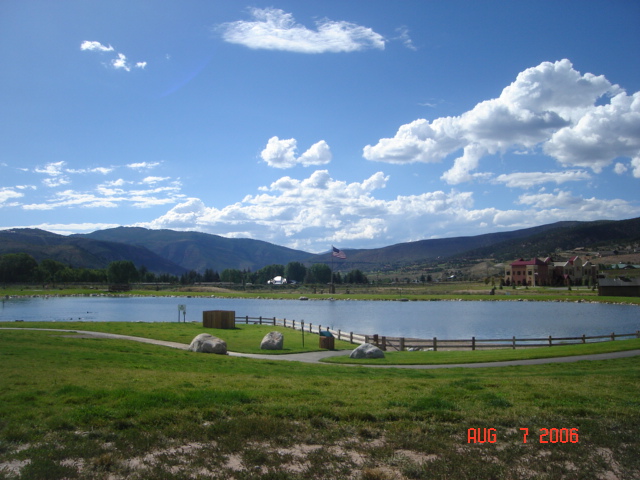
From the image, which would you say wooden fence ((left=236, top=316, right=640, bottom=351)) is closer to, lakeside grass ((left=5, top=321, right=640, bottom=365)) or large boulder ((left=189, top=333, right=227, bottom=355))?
lakeside grass ((left=5, top=321, right=640, bottom=365))

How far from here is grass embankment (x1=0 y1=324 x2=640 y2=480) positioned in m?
6.83

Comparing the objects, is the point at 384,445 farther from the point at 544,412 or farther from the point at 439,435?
the point at 544,412

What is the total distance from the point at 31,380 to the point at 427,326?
51843 mm

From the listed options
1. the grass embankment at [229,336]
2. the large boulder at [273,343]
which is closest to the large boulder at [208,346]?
the grass embankment at [229,336]

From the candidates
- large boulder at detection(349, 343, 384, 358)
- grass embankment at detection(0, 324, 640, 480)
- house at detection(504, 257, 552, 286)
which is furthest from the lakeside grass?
house at detection(504, 257, 552, 286)

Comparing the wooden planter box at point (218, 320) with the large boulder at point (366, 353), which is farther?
the wooden planter box at point (218, 320)

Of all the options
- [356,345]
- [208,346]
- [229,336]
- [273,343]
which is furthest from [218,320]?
[208,346]

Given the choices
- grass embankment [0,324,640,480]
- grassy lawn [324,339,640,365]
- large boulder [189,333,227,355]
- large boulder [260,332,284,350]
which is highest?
grass embankment [0,324,640,480]

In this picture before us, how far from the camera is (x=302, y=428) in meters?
8.38

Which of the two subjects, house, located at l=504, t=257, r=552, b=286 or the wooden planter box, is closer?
the wooden planter box

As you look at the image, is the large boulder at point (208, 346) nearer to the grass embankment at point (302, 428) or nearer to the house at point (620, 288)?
the grass embankment at point (302, 428)

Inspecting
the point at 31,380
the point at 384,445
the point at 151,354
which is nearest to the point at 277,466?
the point at 384,445

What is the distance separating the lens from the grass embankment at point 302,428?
6.83m

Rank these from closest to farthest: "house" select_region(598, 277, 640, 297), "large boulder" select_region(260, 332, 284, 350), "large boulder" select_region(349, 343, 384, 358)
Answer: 1. "large boulder" select_region(349, 343, 384, 358)
2. "large boulder" select_region(260, 332, 284, 350)
3. "house" select_region(598, 277, 640, 297)
